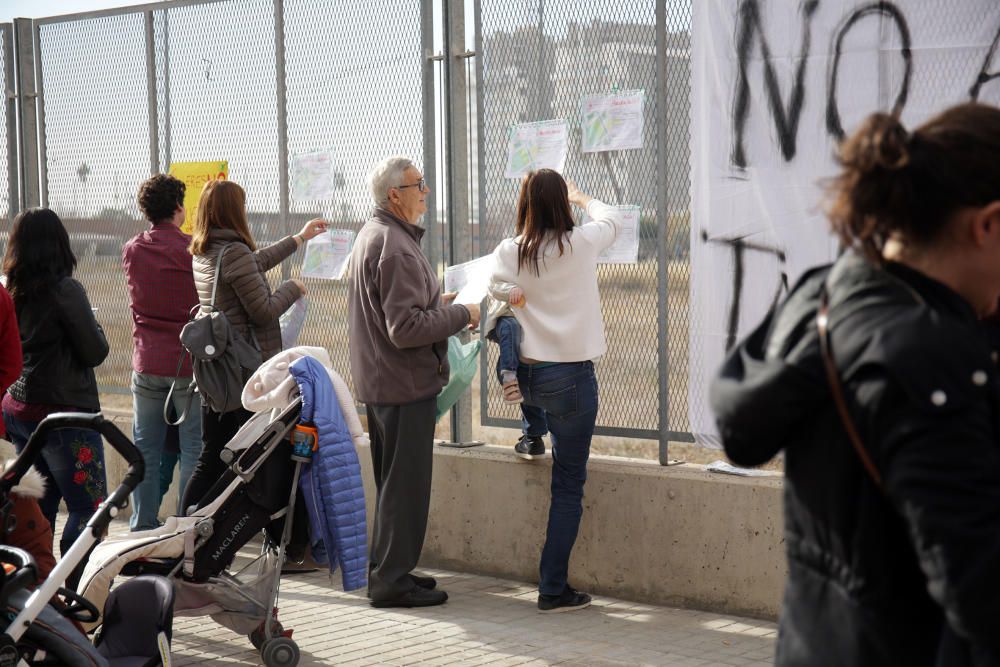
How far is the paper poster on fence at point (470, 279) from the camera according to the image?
6.36 metres

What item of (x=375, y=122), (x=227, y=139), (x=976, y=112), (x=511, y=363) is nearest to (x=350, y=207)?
(x=375, y=122)

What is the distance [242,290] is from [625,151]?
6.74ft

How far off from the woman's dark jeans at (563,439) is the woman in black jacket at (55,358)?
6.83 ft

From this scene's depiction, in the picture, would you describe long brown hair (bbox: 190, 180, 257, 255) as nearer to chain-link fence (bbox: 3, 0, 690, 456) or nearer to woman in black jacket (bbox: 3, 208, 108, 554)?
woman in black jacket (bbox: 3, 208, 108, 554)

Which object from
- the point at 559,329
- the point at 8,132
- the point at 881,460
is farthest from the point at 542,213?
the point at 8,132

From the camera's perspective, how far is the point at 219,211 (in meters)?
6.55

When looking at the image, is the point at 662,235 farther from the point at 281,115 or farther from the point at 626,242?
the point at 281,115

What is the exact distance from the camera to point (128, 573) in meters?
5.30

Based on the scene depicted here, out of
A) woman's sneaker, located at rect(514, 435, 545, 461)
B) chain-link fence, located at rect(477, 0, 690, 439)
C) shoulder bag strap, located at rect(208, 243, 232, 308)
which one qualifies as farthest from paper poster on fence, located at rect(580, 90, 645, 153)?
shoulder bag strap, located at rect(208, 243, 232, 308)

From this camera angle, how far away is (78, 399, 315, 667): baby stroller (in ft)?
17.2

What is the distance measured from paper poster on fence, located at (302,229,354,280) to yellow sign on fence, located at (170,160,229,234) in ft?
2.93

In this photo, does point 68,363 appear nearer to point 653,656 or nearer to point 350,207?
point 350,207

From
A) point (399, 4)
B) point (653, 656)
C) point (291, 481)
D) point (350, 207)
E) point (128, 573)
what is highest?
point (399, 4)

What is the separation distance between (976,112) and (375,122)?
5.92 meters
